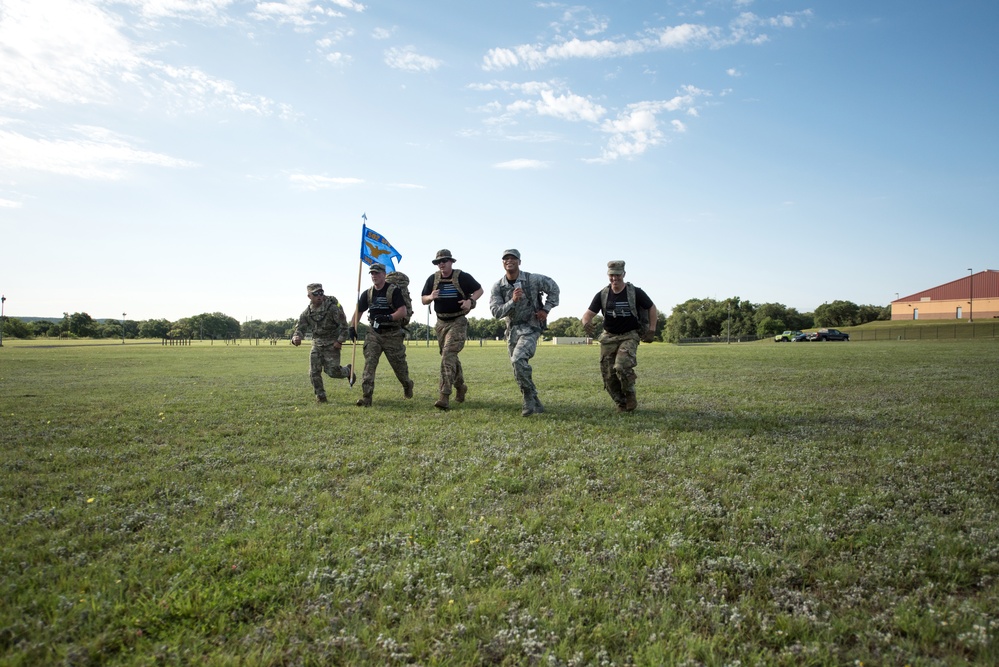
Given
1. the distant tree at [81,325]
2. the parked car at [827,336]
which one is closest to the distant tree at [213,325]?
the distant tree at [81,325]

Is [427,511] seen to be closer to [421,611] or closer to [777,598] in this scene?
[421,611]

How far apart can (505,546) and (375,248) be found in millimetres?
11678

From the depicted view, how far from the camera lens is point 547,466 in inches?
239

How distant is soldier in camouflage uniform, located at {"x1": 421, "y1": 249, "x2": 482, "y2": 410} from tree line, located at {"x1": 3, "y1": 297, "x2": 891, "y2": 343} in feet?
319

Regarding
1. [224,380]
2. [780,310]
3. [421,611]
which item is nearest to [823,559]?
[421,611]

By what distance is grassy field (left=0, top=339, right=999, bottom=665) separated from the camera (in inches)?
112

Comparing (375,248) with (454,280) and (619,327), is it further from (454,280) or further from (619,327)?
(619,327)

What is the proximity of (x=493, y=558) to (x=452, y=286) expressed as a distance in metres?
7.77

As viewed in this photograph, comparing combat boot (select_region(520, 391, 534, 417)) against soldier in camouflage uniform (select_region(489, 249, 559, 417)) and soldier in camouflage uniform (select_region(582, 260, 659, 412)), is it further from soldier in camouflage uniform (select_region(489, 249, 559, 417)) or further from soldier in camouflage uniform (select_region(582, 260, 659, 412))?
soldier in camouflage uniform (select_region(582, 260, 659, 412))

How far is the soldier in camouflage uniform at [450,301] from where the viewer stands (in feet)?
35.9

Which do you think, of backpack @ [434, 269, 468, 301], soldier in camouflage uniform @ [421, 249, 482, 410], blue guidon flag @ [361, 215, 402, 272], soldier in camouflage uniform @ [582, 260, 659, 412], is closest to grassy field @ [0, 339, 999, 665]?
soldier in camouflage uniform @ [582, 260, 659, 412]

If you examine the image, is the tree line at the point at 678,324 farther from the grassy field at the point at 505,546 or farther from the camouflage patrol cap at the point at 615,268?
the grassy field at the point at 505,546

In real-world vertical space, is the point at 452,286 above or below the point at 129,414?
above

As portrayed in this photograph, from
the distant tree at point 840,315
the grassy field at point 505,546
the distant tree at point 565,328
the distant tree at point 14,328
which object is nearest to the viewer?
the grassy field at point 505,546
